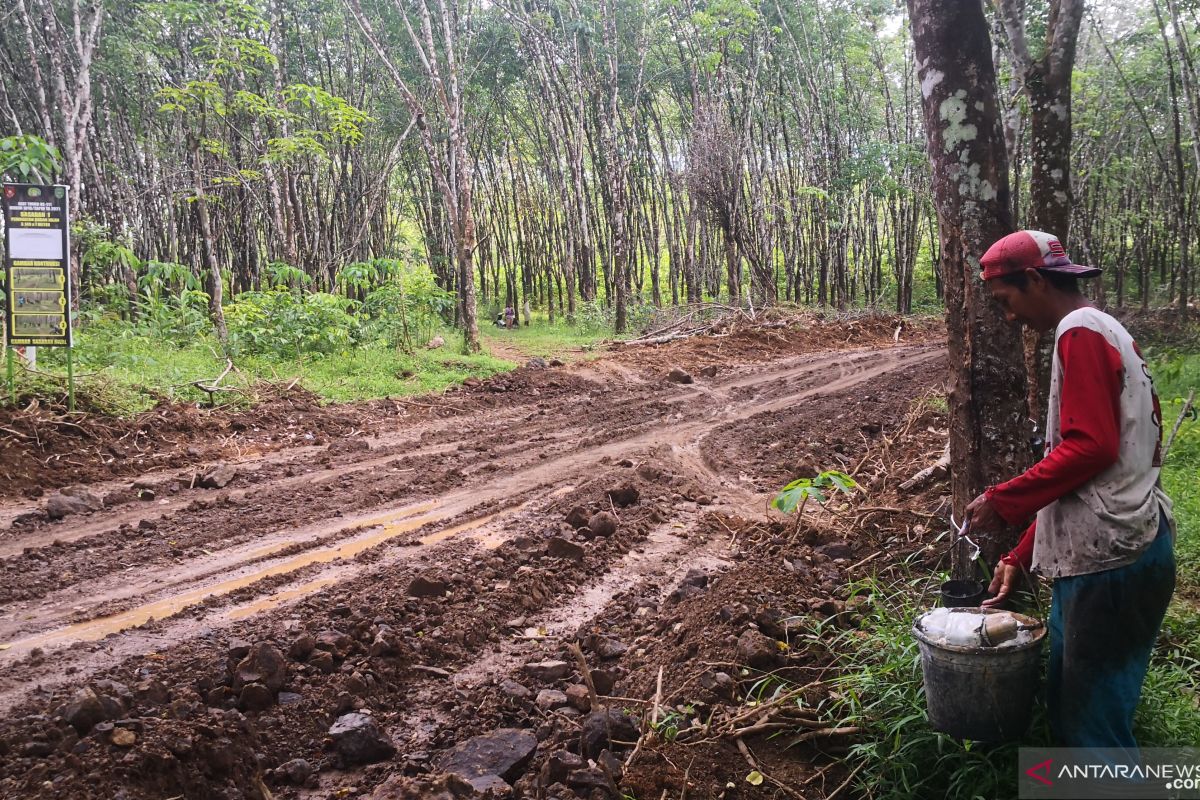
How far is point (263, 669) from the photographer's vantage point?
3160 mm

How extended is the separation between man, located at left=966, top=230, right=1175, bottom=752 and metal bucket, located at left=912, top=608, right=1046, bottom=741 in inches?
3.9

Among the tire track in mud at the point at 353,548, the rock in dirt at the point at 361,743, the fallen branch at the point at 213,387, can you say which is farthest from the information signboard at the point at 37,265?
the rock in dirt at the point at 361,743

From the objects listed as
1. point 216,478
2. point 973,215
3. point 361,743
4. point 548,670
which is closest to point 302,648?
point 361,743

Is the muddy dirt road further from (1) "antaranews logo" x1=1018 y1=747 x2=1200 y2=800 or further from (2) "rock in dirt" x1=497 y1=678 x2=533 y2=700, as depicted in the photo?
(1) "antaranews logo" x1=1018 y1=747 x2=1200 y2=800

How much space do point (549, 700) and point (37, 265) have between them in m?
6.49

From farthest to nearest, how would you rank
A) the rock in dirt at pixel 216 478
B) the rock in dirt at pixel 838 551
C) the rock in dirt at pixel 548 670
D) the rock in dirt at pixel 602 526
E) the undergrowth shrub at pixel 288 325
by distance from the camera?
the undergrowth shrub at pixel 288 325 → the rock in dirt at pixel 216 478 → the rock in dirt at pixel 602 526 → the rock in dirt at pixel 838 551 → the rock in dirt at pixel 548 670

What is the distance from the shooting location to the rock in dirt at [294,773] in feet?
8.99

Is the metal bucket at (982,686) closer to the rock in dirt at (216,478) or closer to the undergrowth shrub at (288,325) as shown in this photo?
the rock in dirt at (216,478)

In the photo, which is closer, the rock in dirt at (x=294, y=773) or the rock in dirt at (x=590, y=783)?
the rock in dirt at (x=590, y=783)

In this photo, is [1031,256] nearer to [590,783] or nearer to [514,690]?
[590,783]

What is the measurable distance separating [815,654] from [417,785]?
1710 millimetres

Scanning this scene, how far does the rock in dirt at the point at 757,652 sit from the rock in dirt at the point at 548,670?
2.59ft

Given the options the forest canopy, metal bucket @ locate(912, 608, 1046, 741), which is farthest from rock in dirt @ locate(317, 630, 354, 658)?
the forest canopy

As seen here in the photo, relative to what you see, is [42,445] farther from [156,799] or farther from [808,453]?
[808,453]
